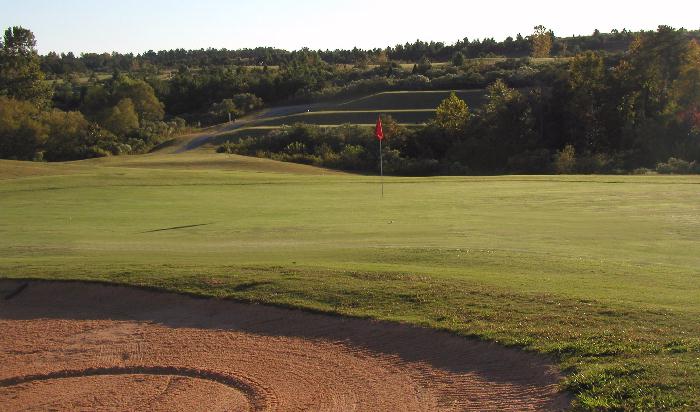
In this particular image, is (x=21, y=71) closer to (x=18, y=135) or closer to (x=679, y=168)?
(x=18, y=135)

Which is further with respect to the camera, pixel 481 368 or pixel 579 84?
pixel 579 84

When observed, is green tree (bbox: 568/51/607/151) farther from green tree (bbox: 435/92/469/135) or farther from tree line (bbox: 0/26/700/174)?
green tree (bbox: 435/92/469/135)

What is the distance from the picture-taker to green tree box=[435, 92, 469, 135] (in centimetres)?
6600

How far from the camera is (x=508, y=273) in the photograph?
12875 millimetres

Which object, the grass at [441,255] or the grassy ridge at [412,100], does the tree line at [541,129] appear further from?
the grass at [441,255]

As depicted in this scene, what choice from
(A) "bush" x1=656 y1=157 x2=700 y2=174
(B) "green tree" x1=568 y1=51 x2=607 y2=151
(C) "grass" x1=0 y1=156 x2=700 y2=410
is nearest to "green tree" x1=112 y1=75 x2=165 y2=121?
(B) "green tree" x1=568 y1=51 x2=607 y2=151

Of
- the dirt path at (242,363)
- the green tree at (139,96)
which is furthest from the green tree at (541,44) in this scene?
the dirt path at (242,363)

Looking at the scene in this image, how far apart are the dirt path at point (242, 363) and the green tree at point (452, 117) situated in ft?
183

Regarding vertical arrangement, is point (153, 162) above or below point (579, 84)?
below

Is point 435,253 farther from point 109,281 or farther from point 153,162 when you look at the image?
point 153,162

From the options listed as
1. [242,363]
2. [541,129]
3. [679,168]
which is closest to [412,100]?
[541,129]

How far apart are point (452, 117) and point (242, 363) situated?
194ft

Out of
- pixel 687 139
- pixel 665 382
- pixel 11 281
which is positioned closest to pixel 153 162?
pixel 11 281

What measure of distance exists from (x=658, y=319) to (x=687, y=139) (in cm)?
5441
